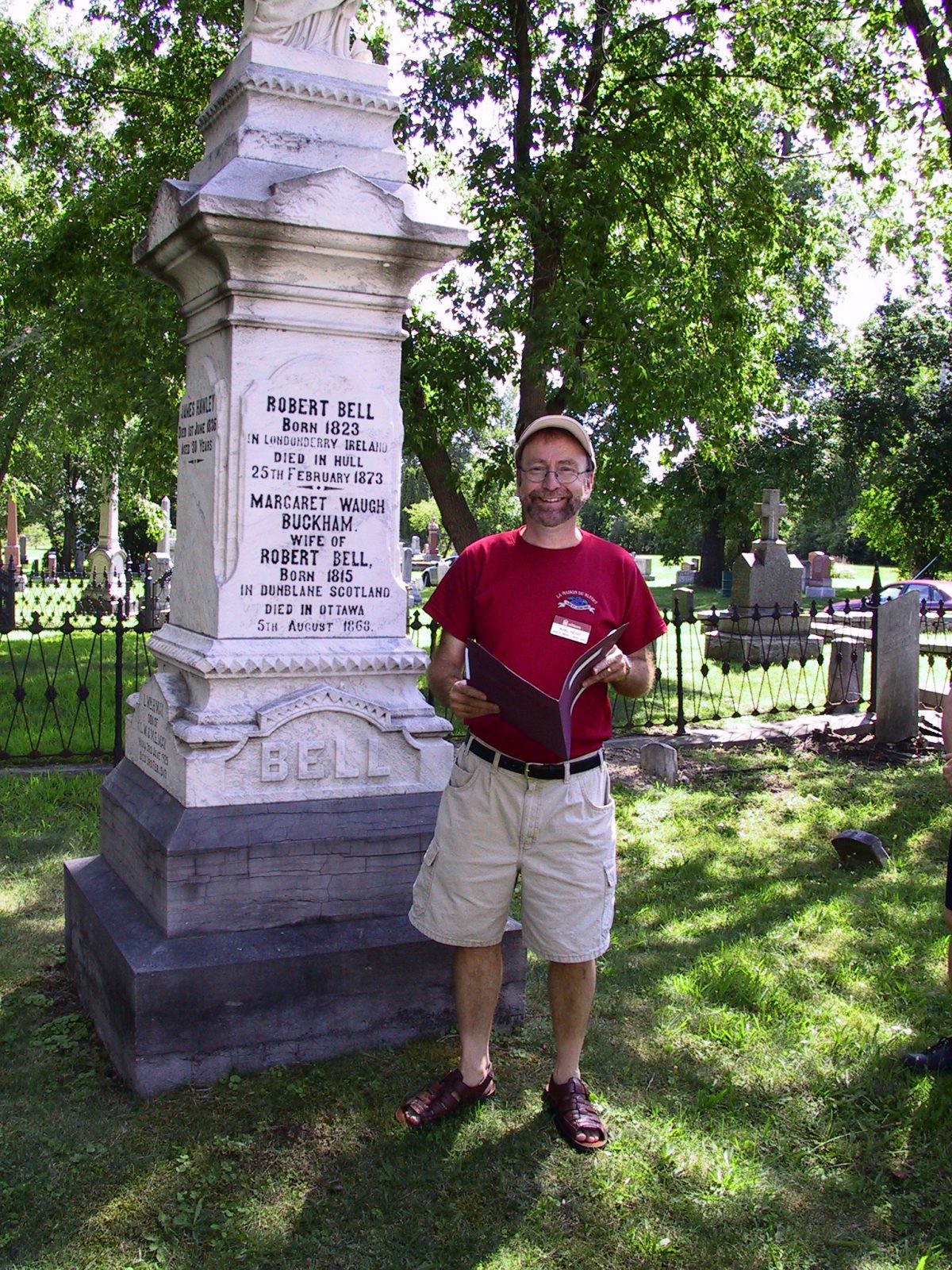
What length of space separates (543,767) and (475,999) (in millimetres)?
767

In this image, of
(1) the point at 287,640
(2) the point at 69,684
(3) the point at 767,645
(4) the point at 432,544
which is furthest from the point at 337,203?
(4) the point at 432,544

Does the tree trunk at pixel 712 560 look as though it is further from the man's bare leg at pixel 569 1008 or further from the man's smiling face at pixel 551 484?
the man's bare leg at pixel 569 1008

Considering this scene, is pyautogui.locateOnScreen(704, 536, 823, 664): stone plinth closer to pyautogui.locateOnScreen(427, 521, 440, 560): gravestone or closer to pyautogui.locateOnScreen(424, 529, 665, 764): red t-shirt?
pyautogui.locateOnScreen(424, 529, 665, 764): red t-shirt

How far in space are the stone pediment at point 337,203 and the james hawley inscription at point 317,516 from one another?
0.56 meters

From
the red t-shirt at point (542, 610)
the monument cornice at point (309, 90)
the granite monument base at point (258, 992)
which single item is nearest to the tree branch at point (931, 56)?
the monument cornice at point (309, 90)

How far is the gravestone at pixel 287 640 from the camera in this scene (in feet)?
11.6

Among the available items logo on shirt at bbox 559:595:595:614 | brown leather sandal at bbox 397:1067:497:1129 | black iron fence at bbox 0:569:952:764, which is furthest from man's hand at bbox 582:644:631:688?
black iron fence at bbox 0:569:952:764

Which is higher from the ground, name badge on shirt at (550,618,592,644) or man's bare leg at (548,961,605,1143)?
name badge on shirt at (550,618,592,644)

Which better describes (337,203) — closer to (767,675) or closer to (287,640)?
(287,640)

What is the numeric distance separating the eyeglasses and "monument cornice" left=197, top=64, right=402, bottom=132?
163cm

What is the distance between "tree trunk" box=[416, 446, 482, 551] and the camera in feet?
39.1

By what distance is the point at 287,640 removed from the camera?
384 centimetres

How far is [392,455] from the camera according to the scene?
396 centimetres

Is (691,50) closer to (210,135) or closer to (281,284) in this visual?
(210,135)
